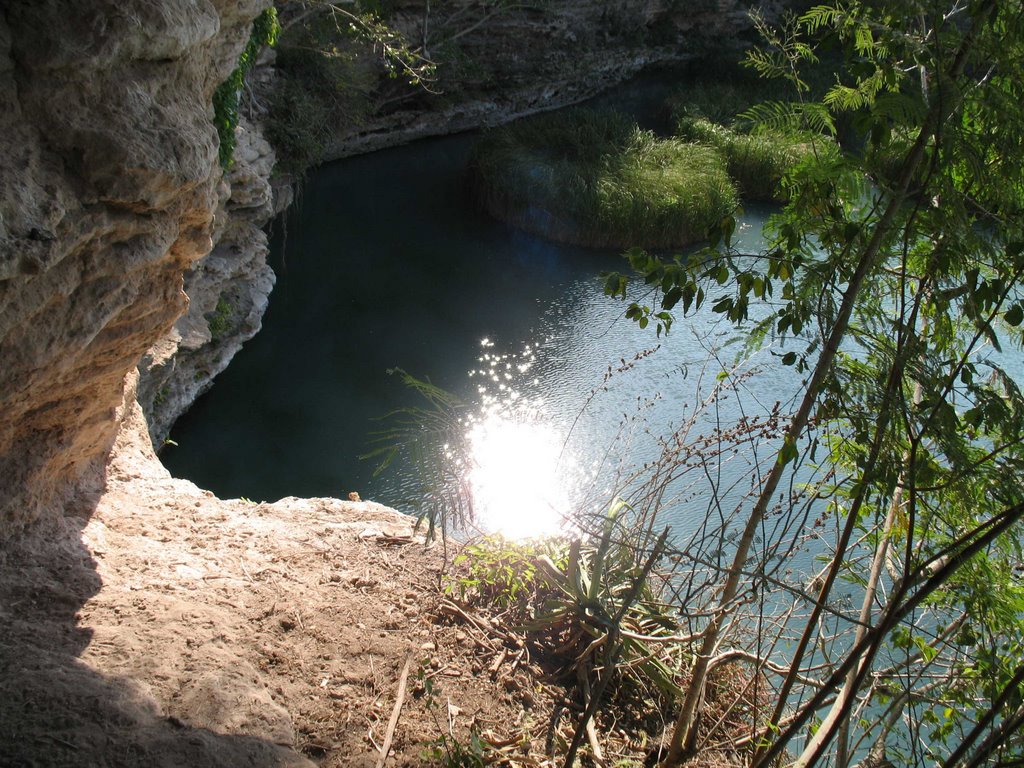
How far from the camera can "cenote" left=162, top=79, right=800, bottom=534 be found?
286 inches

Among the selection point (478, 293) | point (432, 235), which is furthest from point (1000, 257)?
point (432, 235)

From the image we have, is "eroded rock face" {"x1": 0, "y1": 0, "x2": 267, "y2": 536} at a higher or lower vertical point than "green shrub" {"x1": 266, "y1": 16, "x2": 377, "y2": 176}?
lower

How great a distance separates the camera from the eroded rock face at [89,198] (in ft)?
9.98

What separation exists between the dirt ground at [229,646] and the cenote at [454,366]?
1259 millimetres

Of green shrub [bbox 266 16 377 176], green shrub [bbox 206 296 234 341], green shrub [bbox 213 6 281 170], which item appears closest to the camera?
green shrub [bbox 213 6 281 170]

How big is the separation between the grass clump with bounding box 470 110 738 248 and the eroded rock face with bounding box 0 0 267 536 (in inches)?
334

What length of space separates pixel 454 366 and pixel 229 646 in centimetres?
583

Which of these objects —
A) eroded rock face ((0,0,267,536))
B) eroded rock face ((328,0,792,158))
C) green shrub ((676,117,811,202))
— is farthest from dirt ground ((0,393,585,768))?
green shrub ((676,117,811,202))

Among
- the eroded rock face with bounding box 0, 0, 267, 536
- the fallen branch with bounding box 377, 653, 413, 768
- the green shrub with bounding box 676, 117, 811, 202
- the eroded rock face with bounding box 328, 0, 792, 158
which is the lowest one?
the fallen branch with bounding box 377, 653, 413, 768

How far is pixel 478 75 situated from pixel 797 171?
50.1 ft

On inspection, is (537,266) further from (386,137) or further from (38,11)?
(38,11)

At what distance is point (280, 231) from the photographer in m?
12.1

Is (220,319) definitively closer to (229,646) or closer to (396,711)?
(229,646)

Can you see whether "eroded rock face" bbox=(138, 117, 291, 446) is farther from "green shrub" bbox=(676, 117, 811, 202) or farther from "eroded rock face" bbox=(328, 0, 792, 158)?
"green shrub" bbox=(676, 117, 811, 202)
